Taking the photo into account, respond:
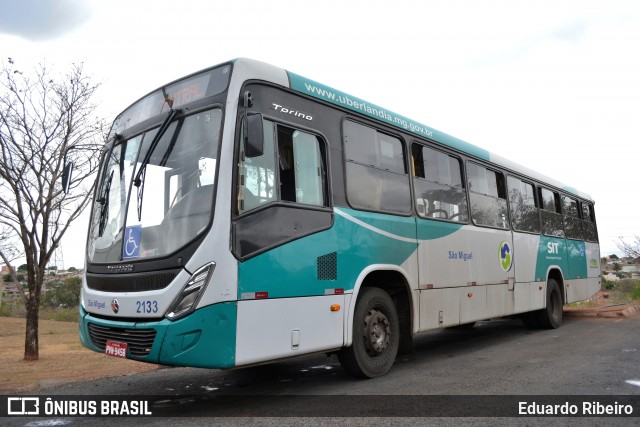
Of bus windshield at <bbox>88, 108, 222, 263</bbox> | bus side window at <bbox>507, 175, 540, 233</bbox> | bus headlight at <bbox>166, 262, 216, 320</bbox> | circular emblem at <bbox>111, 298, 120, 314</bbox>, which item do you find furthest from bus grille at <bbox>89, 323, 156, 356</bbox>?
bus side window at <bbox>507, 175, 540, 233</bbox>

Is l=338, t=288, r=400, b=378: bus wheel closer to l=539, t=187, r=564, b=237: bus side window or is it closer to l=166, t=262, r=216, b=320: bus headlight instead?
l=166, t=262, r=216, b=320: bus headlight

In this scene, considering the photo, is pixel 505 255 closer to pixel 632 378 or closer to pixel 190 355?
pixel 632 378

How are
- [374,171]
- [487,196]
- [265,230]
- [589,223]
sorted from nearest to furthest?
[265,230] → [374,171] → [487,196] → [589,223]

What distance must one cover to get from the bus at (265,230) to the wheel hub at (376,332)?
0.06 ft

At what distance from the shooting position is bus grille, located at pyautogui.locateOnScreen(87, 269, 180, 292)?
4616 millimetres

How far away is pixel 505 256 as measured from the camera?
946 centimetres

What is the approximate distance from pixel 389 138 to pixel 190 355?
4.05 meters

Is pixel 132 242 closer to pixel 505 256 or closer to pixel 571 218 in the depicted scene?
pixel 505 256

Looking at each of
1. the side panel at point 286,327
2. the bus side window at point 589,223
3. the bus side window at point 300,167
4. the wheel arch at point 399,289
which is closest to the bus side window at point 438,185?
→ the wheel arch at point 399,289

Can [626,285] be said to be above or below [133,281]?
below

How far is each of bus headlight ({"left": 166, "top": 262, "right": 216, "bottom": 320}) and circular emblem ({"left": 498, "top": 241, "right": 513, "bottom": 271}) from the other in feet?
20.9

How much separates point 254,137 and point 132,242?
1.65 m

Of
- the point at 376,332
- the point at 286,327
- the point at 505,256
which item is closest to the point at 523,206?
the point at 505,256

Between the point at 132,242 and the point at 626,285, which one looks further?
the point at 626,285
